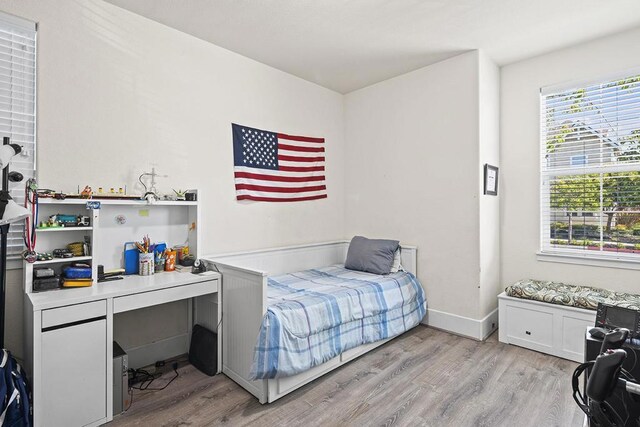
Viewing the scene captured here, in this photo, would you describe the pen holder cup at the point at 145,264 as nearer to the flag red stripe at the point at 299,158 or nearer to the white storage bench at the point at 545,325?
the flag red stripe at the point at 299,158

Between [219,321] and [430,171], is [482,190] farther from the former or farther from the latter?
[219,321]

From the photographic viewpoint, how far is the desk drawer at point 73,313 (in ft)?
5.73

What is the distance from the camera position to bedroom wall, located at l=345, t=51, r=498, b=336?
3188 mm

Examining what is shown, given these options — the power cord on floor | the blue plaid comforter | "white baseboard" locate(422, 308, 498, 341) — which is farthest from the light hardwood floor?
"white baseboard" locate(422, 308, 498, 341)

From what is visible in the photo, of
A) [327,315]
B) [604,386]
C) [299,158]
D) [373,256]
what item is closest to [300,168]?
[299,158]

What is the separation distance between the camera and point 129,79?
255 cm

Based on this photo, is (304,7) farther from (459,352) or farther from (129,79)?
(459,352)

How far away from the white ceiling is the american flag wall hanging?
0.79 m

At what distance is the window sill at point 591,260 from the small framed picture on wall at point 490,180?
29.7 inches

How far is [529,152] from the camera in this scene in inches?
132

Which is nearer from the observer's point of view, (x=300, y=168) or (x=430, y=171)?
(x=430, y=171)

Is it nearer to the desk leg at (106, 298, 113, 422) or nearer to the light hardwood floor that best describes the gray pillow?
the light hardwood floor

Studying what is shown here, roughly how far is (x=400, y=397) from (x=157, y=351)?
1891 mm

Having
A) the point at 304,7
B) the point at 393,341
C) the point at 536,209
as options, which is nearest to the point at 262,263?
the point at 393,341
